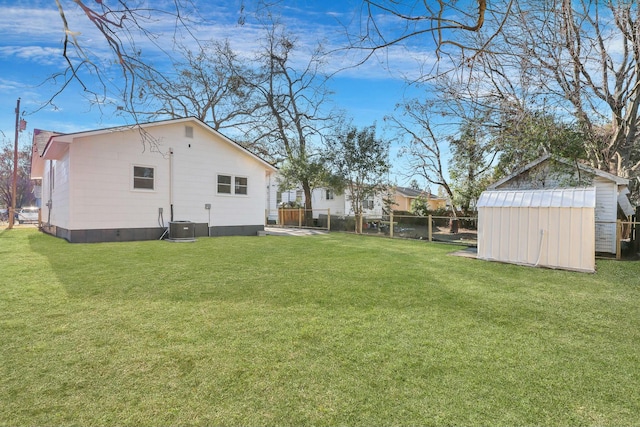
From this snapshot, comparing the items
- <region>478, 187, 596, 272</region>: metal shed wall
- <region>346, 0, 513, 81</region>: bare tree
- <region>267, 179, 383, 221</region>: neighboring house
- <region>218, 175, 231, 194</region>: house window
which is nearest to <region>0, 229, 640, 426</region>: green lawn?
<region>478, 187, 596, 272</region>: metal shed wall

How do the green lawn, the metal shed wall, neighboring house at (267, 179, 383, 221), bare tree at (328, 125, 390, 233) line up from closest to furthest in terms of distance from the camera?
the green lawn
the metal shed wall
bare tree at (328, 125, 390, 233)
neighboring house at (267, 179, 383, 221)

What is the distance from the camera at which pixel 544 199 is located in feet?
23.2

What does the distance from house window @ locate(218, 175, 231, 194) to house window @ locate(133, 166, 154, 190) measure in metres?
2.56

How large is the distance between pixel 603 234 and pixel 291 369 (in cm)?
1290

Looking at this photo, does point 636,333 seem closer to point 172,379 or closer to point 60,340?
point 172,379

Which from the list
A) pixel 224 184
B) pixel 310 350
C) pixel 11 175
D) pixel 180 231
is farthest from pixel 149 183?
pixel 11 175

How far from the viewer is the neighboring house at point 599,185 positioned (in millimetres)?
10384

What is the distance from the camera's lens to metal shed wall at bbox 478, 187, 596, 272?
21.4 ft

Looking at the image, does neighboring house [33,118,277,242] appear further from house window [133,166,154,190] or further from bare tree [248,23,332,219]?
bare tree [248,23,332,219]

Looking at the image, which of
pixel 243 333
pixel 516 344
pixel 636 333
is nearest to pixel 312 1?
pixel 243 333

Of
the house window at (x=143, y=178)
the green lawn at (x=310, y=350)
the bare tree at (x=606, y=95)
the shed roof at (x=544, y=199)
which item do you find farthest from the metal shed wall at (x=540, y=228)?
the house window at (x=143, y=178)

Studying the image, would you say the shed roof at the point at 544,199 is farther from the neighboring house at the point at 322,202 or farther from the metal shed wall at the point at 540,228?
the neighboring house at the point at 322,202

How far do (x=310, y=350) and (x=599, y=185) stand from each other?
12.5 meters

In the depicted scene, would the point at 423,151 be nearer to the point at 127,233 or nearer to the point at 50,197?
the point at 127,233
